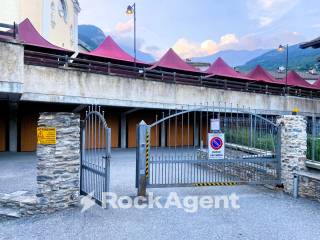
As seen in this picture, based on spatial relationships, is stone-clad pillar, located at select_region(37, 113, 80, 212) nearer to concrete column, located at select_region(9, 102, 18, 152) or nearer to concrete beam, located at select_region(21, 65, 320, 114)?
concrete beam, located at select_region(21, 65, 320, 114)

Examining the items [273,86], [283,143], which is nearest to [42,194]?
[283,143]

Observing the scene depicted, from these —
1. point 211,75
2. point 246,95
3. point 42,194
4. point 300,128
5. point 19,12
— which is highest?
point 19,12

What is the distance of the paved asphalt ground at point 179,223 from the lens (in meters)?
5.35

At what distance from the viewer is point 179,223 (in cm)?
593

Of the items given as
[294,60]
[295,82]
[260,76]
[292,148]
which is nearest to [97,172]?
[292,148]

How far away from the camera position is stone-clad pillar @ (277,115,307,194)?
8078 millimetres

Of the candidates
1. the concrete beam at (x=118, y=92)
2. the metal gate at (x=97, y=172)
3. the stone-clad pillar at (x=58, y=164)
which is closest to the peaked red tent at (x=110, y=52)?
the concrete beam at (x=118, y=92)

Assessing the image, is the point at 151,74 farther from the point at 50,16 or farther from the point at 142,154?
the point at 142,154

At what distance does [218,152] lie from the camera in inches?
320

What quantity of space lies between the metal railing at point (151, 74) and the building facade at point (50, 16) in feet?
17.4

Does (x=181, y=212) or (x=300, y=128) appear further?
(x=300, y=128)

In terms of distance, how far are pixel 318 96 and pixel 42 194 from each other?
26.6 metres

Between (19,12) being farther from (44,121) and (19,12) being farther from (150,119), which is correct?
(44,121)

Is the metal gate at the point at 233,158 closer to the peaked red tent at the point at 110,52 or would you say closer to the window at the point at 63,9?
the peaked red tent at the point at 110,52
